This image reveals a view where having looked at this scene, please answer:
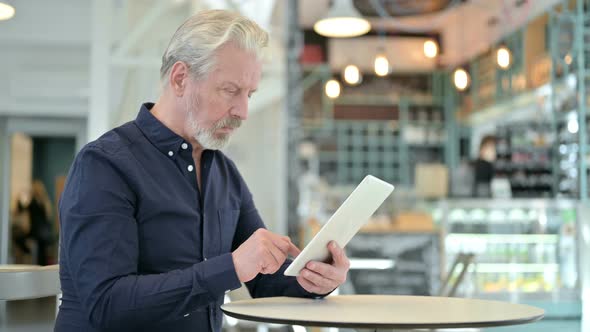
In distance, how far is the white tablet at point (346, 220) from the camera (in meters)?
1.67

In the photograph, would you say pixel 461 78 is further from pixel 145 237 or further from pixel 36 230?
pixel 145 237

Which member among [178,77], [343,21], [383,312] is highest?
[343,21]

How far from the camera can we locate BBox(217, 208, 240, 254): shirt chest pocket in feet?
6.53

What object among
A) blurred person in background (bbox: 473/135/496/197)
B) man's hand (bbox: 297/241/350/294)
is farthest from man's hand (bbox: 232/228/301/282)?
blurred person in background (bbox: 473/135/496/197)

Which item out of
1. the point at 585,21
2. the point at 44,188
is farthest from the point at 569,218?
the point at 44,188

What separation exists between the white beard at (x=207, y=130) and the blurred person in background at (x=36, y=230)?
8130mm

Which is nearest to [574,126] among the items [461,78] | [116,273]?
[461,78]

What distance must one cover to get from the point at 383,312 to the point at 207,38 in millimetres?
765

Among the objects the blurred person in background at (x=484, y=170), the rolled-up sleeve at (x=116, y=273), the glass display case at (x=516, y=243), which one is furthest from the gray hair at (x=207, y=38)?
the blurred person in background at (x=484, y=170)

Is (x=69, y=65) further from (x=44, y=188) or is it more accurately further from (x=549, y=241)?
(x=549, y=241)

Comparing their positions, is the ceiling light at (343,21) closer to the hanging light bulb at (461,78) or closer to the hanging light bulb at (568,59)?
the hanging light bulb at (461,78)

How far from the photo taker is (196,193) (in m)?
1.90

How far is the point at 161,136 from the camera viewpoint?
1.88m

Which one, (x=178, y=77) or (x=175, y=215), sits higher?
(x=178, y=77)
